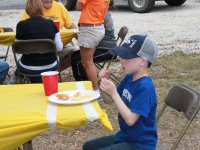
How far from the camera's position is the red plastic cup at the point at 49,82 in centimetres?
266

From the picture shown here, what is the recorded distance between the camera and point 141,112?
248 cm

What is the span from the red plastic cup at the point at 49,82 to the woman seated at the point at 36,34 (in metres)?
2.00

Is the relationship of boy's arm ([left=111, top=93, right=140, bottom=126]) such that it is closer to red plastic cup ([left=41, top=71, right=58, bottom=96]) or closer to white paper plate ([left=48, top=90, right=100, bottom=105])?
white paper plate ([left=48, top=90, right=100, bottom=105])

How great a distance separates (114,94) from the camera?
8.09 feet

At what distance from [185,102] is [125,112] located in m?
0.57

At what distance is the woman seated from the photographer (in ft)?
15.1

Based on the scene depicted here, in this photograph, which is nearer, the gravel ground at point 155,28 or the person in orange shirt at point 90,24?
the gravel ground at point 155,28

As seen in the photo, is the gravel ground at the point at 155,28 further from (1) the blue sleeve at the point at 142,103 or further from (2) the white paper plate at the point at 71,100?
(1) the blue sleeve at the point at 142,103

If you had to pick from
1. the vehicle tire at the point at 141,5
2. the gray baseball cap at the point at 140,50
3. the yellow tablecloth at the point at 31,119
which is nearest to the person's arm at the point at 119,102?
the yellow tablecloth at the point at 31,119

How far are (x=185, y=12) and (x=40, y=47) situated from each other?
9.09m

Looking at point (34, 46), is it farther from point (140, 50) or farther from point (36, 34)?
point (140, 50)

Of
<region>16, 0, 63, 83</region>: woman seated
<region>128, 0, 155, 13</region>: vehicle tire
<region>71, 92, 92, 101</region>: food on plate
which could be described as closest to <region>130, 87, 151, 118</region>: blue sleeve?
<region>71, 92, 92, 101</region>: food on plate

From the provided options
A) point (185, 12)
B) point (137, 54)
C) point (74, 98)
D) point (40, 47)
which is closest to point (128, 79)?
point (137, 54)

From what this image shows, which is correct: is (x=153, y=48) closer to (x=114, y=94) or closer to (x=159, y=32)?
(x=114, y=94)
